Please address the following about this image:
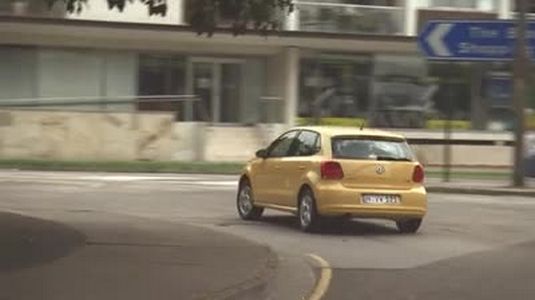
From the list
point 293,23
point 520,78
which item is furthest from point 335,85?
point 520,78

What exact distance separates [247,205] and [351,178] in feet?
8.74

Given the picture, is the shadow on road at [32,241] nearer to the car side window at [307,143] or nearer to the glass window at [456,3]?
the car side window at [307,143]

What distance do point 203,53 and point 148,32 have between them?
2.69 metres

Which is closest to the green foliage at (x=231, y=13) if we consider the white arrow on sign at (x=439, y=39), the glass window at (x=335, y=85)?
the white arrow on sign at (x=439, y=39)

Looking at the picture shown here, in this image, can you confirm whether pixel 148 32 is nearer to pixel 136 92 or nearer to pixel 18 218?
pixel 136 92

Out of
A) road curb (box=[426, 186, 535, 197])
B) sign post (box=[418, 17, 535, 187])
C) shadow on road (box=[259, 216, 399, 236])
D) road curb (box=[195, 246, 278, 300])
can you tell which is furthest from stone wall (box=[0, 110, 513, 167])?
road curb (box=[195, 246, 278, 300])

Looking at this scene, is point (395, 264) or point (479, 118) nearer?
point (395, 264)

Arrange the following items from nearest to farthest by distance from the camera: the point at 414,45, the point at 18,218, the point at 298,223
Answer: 1. the point at 18,218
2. the point at 298,223
3. the point at 414,45

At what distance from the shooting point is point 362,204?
15.5 m

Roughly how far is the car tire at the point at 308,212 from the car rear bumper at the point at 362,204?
0.16m

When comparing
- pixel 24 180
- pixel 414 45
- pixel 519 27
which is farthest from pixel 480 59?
pixel 414 45

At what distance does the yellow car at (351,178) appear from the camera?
15.4m

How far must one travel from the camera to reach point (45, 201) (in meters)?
19.6

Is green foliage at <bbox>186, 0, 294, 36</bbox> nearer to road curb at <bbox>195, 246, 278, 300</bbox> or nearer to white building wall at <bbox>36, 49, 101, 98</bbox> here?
road curb at <bbox>195, 246, 278, 300</bbox>
